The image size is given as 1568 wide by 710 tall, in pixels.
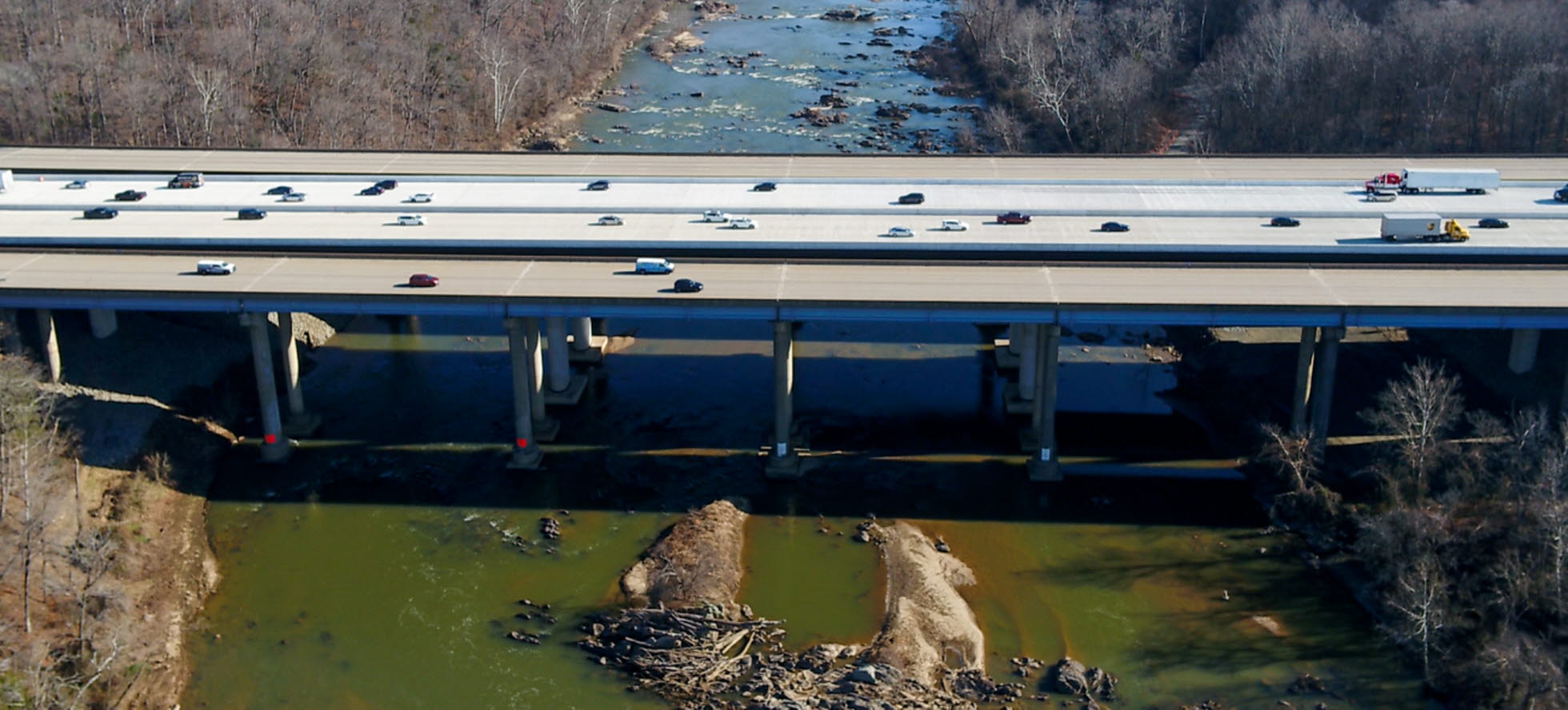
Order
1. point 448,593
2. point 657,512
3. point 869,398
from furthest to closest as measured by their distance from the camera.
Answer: point 869,398, point 657,512, point 448,593

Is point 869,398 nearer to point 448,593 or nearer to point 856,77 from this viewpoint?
point 448,593

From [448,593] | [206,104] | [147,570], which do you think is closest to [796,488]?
[448,593]

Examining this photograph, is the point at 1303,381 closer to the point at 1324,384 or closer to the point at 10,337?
the point at 1324,384

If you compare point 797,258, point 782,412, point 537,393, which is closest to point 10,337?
point 537,393

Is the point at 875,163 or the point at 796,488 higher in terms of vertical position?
the point at 875,163

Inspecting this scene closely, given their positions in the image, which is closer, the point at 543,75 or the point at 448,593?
the point at 448,593

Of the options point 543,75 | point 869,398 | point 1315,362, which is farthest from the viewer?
point 543,75

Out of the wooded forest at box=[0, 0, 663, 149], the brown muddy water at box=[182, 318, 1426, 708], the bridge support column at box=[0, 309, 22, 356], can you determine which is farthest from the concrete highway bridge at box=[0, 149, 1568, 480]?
the wooded forest at box=[0, 0, 663, 149]

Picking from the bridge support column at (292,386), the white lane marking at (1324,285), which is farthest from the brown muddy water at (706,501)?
the white lane marking at (1324,285)
